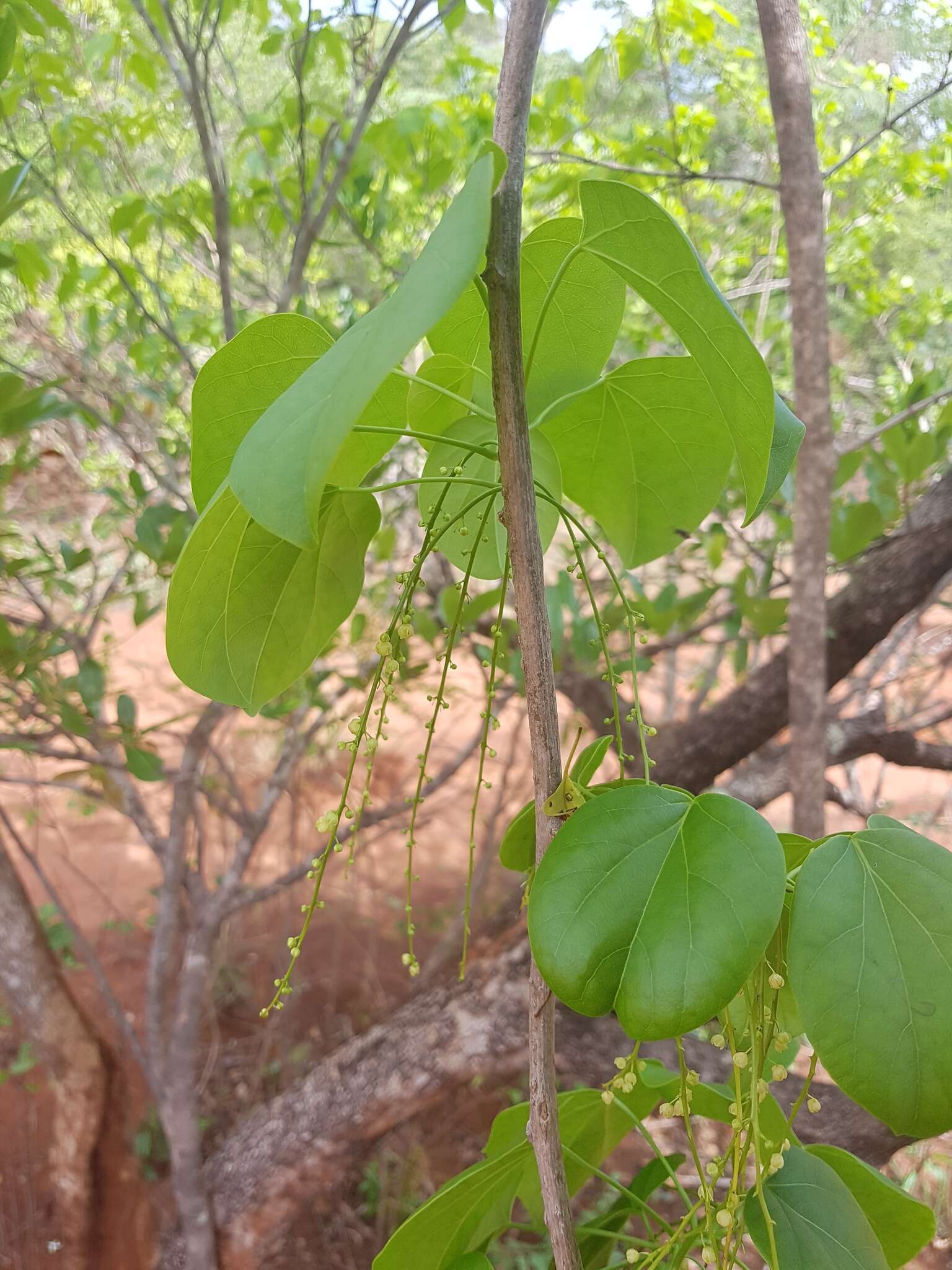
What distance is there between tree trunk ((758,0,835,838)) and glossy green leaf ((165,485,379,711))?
57cm

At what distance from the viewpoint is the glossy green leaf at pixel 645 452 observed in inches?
17.1

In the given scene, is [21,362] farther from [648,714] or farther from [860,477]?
[860,477]

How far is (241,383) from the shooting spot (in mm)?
362

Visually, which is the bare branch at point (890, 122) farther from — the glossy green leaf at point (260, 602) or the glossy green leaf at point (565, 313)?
the glossy green leaf at point (260, 602)

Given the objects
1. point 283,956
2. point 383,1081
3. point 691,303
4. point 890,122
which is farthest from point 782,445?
point 283,956

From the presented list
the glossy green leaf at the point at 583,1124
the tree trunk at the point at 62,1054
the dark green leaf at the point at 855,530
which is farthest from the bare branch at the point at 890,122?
the tree trunk at the point at 62,1054

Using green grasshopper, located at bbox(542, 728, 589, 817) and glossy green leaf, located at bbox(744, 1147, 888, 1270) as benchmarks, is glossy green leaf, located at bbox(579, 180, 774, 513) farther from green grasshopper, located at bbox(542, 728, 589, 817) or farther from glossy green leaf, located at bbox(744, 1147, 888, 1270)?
glossy green leaf, located at bbox(744, 1147, 888, 1270)

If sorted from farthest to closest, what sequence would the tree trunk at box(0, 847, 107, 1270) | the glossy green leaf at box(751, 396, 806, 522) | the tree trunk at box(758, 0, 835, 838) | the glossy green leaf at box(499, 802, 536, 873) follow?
the tree trunk at box(0, 847, 107, 1270), the tree trunk at box(758, 0, 835, 838), the glossy green leaf at box(499, 802, 536, 873), the glossy green leaf at box(751, 396, 806, 522)

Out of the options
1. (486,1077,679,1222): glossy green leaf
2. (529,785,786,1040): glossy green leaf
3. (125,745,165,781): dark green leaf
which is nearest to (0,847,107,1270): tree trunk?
(125,745,165,781): dark green leaf

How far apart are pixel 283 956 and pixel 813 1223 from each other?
2.03 m

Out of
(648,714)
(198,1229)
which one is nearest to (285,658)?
(198,1229)

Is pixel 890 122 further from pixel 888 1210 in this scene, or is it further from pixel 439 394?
pixel 888 1210

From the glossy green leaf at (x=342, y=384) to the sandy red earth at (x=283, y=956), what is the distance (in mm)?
1101

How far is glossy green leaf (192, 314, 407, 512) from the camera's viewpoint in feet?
1.17
